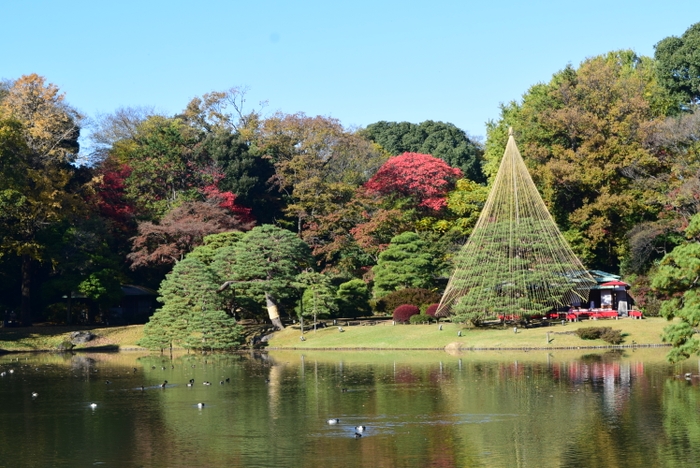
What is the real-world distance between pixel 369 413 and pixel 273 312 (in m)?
34.0

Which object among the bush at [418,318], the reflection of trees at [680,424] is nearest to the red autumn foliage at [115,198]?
the bush at [418,318]

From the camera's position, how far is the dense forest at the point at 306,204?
71188 millimetres

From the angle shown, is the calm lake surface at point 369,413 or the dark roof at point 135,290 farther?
the dark roof at point 135,290

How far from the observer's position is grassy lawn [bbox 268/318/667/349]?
201ft

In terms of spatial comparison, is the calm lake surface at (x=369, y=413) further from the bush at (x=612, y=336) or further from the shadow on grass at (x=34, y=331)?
Result: the shadow on grass at (x=34, y=331)

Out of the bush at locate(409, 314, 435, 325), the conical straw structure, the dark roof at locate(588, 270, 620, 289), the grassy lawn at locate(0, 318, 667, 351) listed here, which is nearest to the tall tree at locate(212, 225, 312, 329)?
the grassy lawn at locate(0, 318, 667, 351)

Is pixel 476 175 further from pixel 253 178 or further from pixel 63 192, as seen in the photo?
pixel 63 192

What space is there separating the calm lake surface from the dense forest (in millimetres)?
13600

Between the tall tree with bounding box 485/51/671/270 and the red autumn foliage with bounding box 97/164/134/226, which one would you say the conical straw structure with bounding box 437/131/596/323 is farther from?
the red autumn foliage with bounding box 97/164/134/226

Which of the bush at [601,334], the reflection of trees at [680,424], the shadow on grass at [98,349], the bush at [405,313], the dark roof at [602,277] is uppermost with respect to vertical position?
the dark roof at [602,277]

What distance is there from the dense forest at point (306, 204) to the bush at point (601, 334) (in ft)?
25.2

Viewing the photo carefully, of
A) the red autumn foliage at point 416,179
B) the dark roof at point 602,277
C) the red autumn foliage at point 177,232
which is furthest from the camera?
the red autumn foliage at point 416,179

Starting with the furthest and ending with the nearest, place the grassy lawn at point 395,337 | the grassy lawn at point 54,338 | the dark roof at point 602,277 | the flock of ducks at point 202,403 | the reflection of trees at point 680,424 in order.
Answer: the dark roof at point 602,277 → the grassy lawn at point 54,338 → the grassy lawn at point 395,337 → the flock of ducks at point 202,403 → the reflection of trees at point 680,424

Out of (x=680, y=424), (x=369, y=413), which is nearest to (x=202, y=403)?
(x=369, y=413)
